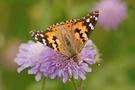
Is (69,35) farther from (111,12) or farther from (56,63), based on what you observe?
(111,12)

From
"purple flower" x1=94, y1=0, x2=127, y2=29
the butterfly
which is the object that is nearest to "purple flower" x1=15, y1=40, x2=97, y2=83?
the butterfly

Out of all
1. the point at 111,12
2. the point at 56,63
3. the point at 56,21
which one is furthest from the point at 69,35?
the point at 111,12

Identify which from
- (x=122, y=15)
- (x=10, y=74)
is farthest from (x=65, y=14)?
(x=10, y=74)

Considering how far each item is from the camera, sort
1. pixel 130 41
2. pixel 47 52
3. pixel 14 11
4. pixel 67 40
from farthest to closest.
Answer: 1. pixel 14 11
2. pixel 130 41
3. pixel 47 52
4. pixel 67 40

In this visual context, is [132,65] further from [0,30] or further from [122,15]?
[0,30]

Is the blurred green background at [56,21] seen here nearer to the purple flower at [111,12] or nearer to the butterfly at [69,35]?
the purple flower at [111,12]

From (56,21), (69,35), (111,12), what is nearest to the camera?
(69,35)
